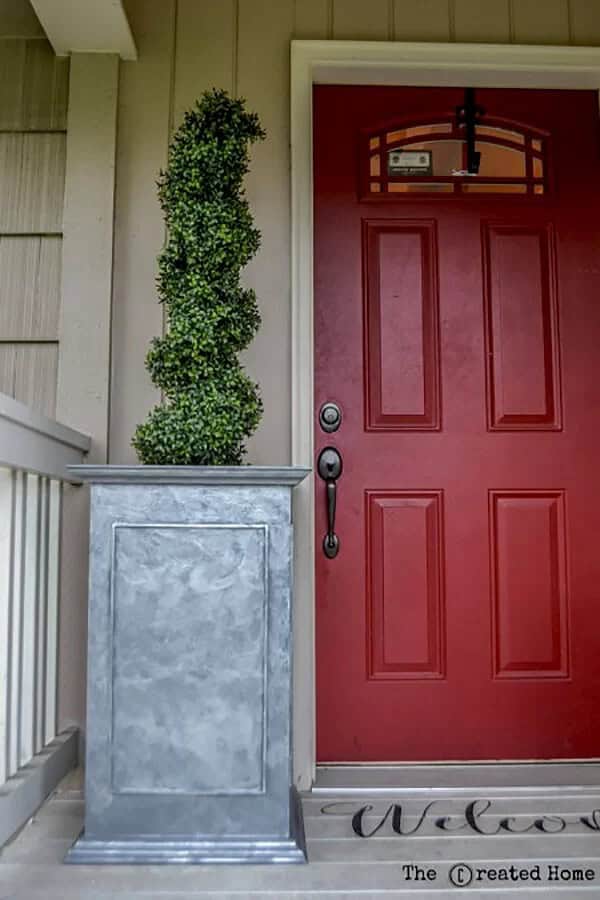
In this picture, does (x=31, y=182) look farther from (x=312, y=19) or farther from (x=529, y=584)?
(x=529, y=584)

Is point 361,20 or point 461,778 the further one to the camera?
point 361,20

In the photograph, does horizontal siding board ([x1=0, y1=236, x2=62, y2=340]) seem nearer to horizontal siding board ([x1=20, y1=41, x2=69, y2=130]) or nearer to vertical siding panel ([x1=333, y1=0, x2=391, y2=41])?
horizontal siding board ([x1=20, y1=41, x2=69, y2=130])

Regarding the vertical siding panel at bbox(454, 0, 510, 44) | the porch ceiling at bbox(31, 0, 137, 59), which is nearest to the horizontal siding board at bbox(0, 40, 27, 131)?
the porch ceiling at bbox(31, 0, 137, 59)

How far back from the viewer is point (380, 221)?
227cm

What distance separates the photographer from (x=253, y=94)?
2.21 m

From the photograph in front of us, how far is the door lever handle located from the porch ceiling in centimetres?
127

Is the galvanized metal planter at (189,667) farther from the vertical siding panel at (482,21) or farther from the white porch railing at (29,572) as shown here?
the vertical siding panel at (482,21)

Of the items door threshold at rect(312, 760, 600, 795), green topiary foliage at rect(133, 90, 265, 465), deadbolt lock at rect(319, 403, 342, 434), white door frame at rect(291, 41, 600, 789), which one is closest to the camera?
green topiary foliage at rect(133, 90, 265, 465)

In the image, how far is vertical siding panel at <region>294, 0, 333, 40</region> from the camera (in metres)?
2.23

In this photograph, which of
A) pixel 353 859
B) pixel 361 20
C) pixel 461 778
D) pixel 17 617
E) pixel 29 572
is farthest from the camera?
pixel 361 20

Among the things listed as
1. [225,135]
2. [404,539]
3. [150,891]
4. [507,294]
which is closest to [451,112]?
[507,294]

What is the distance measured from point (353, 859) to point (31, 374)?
1459mm

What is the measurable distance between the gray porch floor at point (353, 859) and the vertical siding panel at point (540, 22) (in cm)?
208

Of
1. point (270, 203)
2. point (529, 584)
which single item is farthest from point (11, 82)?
point (529, 584)
